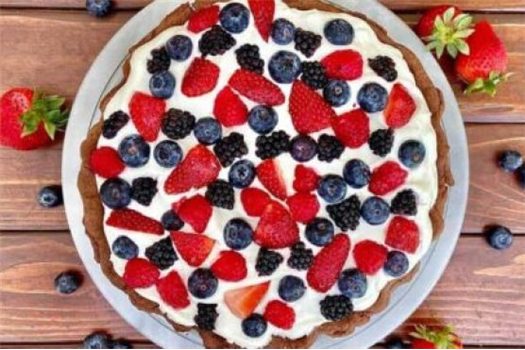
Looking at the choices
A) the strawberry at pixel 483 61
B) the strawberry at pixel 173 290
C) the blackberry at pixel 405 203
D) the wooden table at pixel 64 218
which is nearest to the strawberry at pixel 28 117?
the wooden table at pixel 64 218

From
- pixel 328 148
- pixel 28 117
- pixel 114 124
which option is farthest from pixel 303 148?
pixel 28 117

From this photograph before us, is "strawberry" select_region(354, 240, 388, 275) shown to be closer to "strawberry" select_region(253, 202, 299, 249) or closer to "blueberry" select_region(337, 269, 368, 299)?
"blueberry" select_region(337, 269, 368, 299)

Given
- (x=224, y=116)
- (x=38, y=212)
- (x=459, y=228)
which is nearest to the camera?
(x=224, y=116)

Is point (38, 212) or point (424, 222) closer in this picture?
point (424, 222)

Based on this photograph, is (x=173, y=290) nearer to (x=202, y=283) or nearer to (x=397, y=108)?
(x=202, y=283)

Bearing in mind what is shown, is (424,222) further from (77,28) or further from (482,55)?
(77,28)

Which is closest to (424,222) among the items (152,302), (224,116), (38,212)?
(224,116)

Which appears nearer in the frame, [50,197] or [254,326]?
[254,326]
